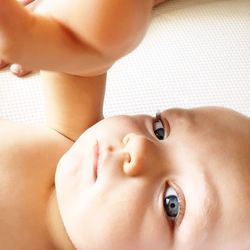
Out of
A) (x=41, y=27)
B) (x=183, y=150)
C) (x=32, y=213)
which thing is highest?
(x=41, y=27)

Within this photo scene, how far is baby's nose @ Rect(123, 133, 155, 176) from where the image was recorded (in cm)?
54

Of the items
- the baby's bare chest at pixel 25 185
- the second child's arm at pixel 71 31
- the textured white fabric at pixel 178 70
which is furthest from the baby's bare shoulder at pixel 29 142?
the second child's arm at pixel 71 31

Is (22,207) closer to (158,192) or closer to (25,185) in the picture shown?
(25,185)

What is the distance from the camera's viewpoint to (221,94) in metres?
0.85

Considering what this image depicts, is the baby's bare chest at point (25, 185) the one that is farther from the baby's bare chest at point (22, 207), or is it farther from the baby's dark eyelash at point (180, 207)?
the baby's dark eyelash at point (180, 207)

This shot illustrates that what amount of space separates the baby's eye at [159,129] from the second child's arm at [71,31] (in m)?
0.19

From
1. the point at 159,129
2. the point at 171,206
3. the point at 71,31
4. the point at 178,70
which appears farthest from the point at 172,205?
the point at 178,70

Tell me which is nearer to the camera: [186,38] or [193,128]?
[193,128]

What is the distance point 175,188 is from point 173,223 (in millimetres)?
37

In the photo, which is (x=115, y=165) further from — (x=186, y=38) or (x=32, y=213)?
(x=186, y=38)

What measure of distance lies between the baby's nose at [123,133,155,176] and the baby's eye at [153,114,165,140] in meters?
0.04

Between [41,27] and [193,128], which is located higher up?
[41,27]

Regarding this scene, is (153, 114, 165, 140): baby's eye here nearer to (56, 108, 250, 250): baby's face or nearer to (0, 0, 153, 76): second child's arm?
(56, 108, 250, 250): baby's face

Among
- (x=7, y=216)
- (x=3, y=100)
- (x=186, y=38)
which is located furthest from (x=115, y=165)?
(x=186, y=38)
